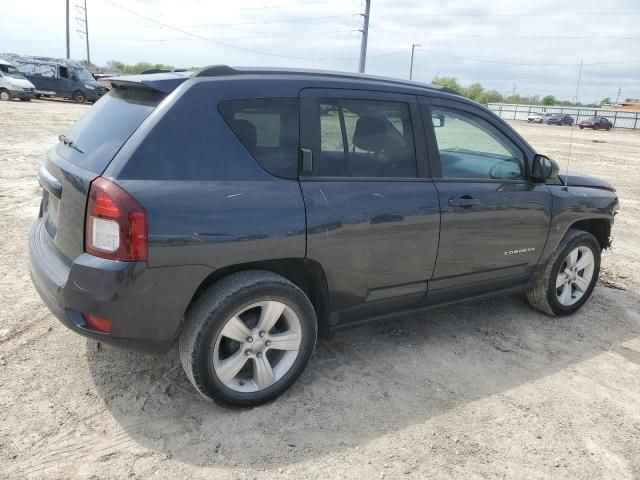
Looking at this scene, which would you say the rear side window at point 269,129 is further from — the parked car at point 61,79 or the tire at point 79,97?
the tire at point 79,97

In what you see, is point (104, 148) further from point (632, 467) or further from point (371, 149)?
point (632, 467)

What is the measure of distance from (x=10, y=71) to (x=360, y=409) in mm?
29634

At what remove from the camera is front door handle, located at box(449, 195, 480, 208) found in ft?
11.4

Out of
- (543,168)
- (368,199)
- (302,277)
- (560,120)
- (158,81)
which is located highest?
(560,120)

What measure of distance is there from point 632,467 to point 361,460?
1422 millimetres

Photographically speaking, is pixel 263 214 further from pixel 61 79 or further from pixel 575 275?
pixel 61 79

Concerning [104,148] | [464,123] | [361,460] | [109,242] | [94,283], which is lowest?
[361,460]

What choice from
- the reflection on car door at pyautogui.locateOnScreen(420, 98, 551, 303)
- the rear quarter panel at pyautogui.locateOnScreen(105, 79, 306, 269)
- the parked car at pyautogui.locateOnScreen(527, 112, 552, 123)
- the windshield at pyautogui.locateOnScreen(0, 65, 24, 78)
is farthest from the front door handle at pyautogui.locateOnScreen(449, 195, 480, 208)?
the parked car at pyautogui.locateOnScreen(527, 112, 552, 123)

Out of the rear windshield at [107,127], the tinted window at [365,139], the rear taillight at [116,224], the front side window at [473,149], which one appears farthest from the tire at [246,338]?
the front side window at [473,149]

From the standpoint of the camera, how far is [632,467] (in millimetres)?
2732

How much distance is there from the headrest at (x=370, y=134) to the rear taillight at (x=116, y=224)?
1405mm

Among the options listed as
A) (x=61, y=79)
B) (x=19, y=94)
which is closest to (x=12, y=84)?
(x=19, y=94)

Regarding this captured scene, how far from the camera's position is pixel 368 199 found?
3139 millimetres

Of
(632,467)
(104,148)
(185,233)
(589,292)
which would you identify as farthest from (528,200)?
(104,148)
